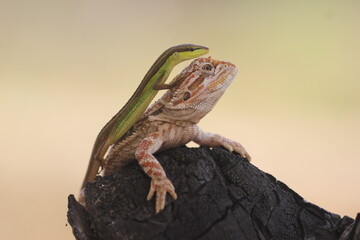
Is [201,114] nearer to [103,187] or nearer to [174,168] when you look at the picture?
[174,168]

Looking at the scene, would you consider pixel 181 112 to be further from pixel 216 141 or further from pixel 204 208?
pixel 204 208

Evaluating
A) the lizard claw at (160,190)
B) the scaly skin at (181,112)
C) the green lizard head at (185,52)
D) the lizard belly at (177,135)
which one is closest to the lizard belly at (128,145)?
the scaly skin at (181,112)

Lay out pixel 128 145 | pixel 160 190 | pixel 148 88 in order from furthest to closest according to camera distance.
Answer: pixel 128 145, pixel 148 88, pixel 160 190

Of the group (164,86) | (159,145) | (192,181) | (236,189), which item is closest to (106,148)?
(159,145)

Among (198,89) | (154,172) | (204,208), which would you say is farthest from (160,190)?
(198,89)

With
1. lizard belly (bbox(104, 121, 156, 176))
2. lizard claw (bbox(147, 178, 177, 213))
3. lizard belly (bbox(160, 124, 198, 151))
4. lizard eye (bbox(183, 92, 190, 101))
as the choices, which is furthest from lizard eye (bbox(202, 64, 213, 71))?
lizard claw (bbox(147, 178, 177, 213))

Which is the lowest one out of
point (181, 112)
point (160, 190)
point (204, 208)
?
point (204, 208)

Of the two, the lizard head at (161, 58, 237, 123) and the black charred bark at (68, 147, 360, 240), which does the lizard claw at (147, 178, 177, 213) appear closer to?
the black charred bark at (68, 147, 360, 240)
